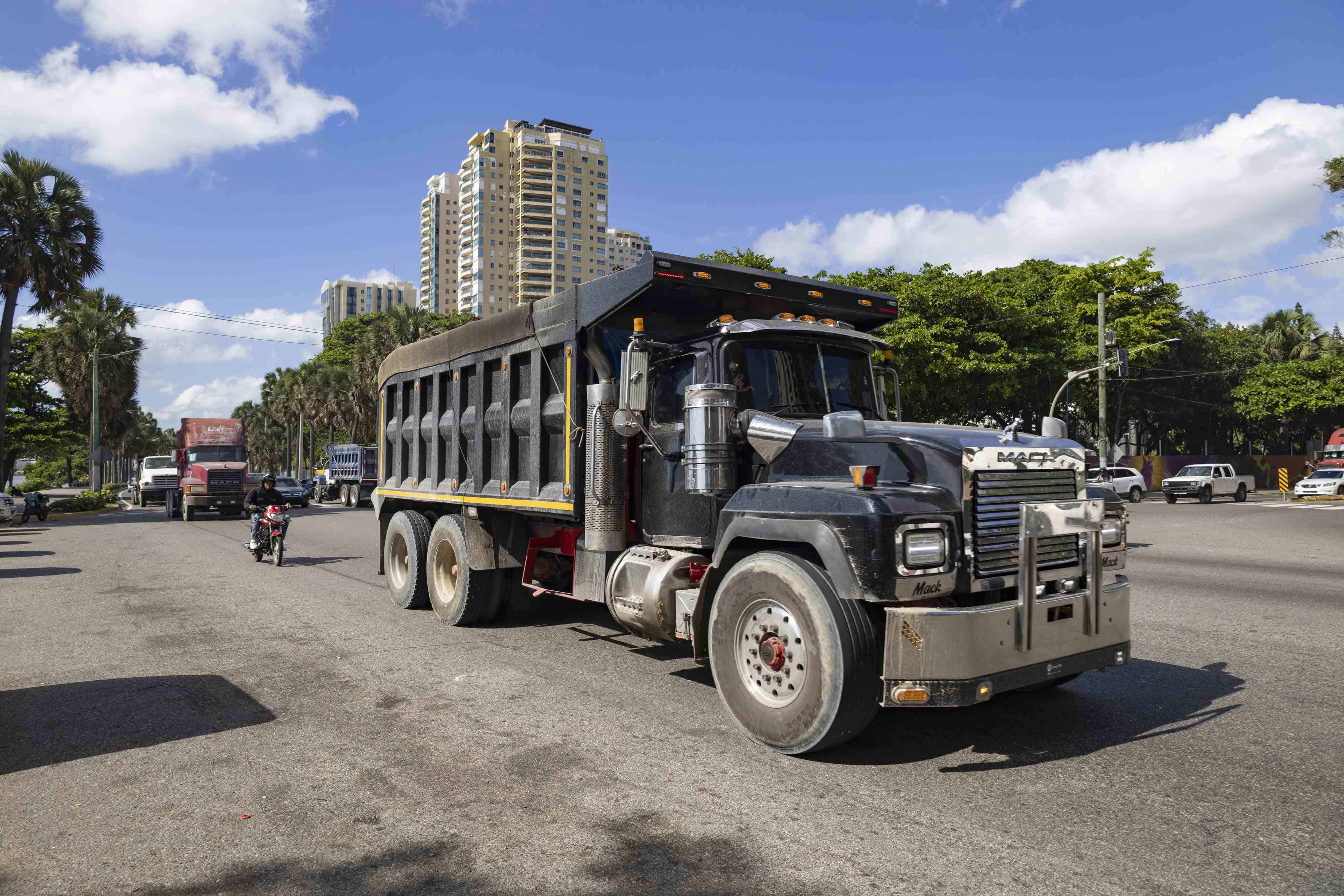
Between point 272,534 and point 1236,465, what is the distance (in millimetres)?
56793

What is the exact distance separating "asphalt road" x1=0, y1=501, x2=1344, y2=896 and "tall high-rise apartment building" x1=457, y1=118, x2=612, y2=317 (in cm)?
14000

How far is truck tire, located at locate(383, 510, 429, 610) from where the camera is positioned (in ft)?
30.9

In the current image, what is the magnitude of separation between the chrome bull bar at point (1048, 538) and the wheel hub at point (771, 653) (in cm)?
111

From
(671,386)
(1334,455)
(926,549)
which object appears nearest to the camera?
(926,549)

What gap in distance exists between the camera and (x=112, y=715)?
561 centimetres

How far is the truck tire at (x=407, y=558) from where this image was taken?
942 centimetres

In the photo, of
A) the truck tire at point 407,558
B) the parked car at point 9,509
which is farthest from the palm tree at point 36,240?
the truck tire at point 407,558

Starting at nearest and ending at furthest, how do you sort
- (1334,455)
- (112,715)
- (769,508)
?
(769,508) < (112,715) < (1334,455)

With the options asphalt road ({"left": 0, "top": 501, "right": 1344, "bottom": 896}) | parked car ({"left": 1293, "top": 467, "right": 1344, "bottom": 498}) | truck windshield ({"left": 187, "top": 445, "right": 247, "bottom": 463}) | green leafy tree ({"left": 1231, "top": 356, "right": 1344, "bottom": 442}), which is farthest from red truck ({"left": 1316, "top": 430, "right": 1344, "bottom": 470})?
truck windshield ({"left": 187, "top": 445, "right": 247, "bottom": 463})

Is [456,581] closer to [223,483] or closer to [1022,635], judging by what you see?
[1022,635]

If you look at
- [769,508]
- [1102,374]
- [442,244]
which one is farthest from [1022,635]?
[442,244]

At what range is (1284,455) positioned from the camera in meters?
58.2

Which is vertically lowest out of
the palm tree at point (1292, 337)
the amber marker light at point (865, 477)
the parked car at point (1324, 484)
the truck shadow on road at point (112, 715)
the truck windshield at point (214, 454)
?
the truck shadow on road at point (112, 715)

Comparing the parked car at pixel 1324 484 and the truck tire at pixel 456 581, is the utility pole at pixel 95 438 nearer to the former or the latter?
the truck tire at pixel 456 581
